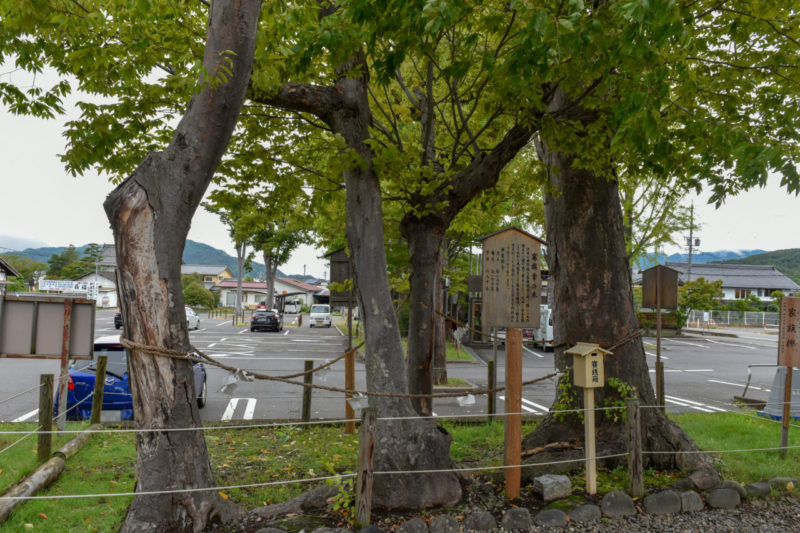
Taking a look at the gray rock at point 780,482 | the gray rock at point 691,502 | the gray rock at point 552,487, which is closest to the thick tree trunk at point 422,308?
the gray rock at point 552,487

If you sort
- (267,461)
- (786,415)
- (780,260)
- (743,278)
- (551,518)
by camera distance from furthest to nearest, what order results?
1. (780,260)
2. (743,278)
3. (786,415)
4. (267,461)
5. (551,518)

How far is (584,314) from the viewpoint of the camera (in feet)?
21.0

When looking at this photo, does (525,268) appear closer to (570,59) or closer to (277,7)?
(570,59)

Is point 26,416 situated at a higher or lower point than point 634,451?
lower

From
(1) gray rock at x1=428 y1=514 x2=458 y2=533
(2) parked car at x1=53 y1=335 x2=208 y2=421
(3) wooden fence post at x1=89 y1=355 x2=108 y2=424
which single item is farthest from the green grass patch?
(3) wooden fence post at x1=89 y1=355 x2=108 y2=424

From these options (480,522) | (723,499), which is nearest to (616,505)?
(723,499)

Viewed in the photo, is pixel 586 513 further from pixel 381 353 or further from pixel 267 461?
pixel 267 461

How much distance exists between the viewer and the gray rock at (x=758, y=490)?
17.9 ft

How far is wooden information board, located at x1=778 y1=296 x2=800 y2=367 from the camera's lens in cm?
686

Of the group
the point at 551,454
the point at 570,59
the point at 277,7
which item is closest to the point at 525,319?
Answer: the point at 551,454

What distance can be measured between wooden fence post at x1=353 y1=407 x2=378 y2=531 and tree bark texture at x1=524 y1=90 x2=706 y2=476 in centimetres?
290

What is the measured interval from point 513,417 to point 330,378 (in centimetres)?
932

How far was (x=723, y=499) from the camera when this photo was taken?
17.3 feet

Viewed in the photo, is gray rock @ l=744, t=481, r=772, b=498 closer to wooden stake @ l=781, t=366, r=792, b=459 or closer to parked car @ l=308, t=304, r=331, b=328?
wooden stake @ l=781, t=366, r=792, b=459
